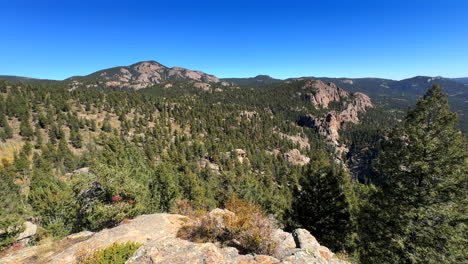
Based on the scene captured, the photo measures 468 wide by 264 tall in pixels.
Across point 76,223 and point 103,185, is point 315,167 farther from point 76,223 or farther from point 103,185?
point 76,223

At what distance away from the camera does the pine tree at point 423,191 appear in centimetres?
1120

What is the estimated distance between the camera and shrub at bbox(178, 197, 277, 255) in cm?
1068

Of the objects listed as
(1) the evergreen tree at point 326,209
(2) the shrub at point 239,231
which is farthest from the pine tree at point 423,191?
(2) the shrub at point 239,231

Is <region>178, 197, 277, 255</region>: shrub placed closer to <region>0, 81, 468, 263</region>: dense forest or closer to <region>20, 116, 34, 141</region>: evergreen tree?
<region>0, 81, 468, 263</region>: dense forest

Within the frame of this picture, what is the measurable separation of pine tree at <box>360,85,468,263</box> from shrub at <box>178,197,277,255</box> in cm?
770

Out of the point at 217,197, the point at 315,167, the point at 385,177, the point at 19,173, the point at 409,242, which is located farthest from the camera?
the point at 19,173

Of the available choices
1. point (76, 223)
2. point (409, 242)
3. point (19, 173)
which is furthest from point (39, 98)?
point (409, 242)

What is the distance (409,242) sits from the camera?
38.6 feet

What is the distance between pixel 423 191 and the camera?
11.9 metres

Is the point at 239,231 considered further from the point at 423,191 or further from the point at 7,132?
the point at 7,132

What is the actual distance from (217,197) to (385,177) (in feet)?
129

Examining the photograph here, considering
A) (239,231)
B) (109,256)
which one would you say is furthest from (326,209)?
(109,256)

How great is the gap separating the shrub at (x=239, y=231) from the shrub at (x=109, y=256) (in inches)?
138

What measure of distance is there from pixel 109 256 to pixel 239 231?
22.1 feet
